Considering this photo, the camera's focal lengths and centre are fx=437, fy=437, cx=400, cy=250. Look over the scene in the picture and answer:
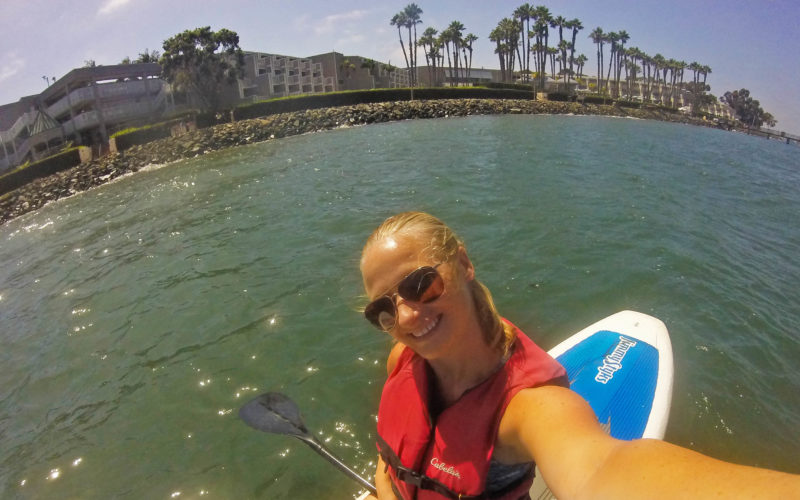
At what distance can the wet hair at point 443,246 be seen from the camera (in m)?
1.83

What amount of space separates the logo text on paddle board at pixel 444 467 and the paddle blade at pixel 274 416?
206 cm

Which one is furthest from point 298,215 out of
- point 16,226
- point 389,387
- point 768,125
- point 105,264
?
point 768,125

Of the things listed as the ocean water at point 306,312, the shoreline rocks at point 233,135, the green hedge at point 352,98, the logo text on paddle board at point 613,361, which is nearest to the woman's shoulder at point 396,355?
the ocean water at point 306,312

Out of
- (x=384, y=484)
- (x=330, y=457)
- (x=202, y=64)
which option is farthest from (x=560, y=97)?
(x=384, y=484)

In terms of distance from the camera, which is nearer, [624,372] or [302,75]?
[624,372]

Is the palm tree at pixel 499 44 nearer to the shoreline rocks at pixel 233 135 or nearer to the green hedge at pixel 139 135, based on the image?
the shoreline rocks at pixel 233 135

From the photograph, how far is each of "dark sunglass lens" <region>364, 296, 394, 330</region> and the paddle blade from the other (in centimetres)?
231

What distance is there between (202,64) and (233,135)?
1875 centimetres

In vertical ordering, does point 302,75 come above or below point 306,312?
above

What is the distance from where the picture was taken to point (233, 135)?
3403 centimetres

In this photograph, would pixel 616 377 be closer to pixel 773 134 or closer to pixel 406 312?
pixel 406 312

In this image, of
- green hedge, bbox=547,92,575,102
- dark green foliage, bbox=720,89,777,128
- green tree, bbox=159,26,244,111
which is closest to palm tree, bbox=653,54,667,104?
dark green foliage, bbox=720,89,777,128

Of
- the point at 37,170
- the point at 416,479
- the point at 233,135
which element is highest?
the point at 233,135

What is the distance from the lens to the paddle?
3.72 m
